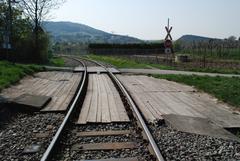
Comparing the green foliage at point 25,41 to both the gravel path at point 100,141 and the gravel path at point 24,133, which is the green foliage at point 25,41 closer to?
the gravel path at point 24,133

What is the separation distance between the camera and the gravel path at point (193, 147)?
6625mm

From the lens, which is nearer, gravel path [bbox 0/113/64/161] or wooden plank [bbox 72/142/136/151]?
gravel path [bbox 0/113/64/161]

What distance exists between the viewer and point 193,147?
7.16m

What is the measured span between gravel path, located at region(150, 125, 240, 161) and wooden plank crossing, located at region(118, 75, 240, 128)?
135 cm

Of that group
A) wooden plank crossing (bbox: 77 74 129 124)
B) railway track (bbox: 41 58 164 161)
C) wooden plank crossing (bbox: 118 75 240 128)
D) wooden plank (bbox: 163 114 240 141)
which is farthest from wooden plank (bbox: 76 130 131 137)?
wooden plank crossing (bbox: 118 75 240 128)

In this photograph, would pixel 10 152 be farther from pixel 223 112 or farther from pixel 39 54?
pixel 39 54

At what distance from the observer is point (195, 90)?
52.5ft

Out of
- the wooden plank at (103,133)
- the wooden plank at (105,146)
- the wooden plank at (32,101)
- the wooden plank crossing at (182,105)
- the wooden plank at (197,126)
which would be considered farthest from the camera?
the wooden plank at (32,101)

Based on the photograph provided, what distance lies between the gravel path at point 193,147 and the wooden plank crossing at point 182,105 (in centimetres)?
135

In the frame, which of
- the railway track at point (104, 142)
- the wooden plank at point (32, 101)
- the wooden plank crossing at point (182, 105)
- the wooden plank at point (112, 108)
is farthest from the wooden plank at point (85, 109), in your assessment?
the wooden plank crossing at point (182, 105)

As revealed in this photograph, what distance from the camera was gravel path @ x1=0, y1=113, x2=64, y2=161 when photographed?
22.2 ft

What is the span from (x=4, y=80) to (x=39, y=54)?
22.0 metres

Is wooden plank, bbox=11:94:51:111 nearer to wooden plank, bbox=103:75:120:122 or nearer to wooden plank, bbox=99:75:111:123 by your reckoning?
wooden plank, bbox=99:75:111:123

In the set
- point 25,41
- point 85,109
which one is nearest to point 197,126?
point 85,109
